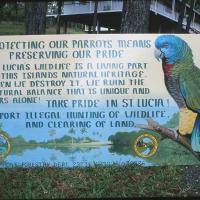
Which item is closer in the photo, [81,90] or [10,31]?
[81,90]

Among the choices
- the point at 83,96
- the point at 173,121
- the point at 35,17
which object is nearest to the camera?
the point at 83,96

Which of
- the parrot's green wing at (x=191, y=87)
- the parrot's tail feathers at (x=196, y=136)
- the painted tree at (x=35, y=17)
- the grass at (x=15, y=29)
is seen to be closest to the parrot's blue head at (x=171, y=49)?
the parrot's green wing at (x=191, y=87)

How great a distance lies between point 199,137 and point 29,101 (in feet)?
7.50

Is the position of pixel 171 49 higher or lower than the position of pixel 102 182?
higher

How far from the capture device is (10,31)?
24.3 feet

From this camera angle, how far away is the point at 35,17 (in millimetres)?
7695

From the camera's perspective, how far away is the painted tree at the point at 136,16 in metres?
7.25

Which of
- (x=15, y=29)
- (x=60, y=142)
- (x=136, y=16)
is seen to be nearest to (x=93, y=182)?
(x=60, y=142)

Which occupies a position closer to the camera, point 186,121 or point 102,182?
point 102,182

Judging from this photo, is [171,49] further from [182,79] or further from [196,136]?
[196,136]

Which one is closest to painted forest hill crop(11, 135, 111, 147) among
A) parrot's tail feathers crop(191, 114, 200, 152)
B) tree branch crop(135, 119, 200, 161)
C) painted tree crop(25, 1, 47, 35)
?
tree branch crop(135, 119, 200, 161)

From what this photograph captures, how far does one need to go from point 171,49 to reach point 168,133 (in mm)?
1102

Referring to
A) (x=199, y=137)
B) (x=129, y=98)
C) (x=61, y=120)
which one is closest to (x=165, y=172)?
(x=199, y=137)

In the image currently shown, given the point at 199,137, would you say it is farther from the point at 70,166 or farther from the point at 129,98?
the point at 70,166
